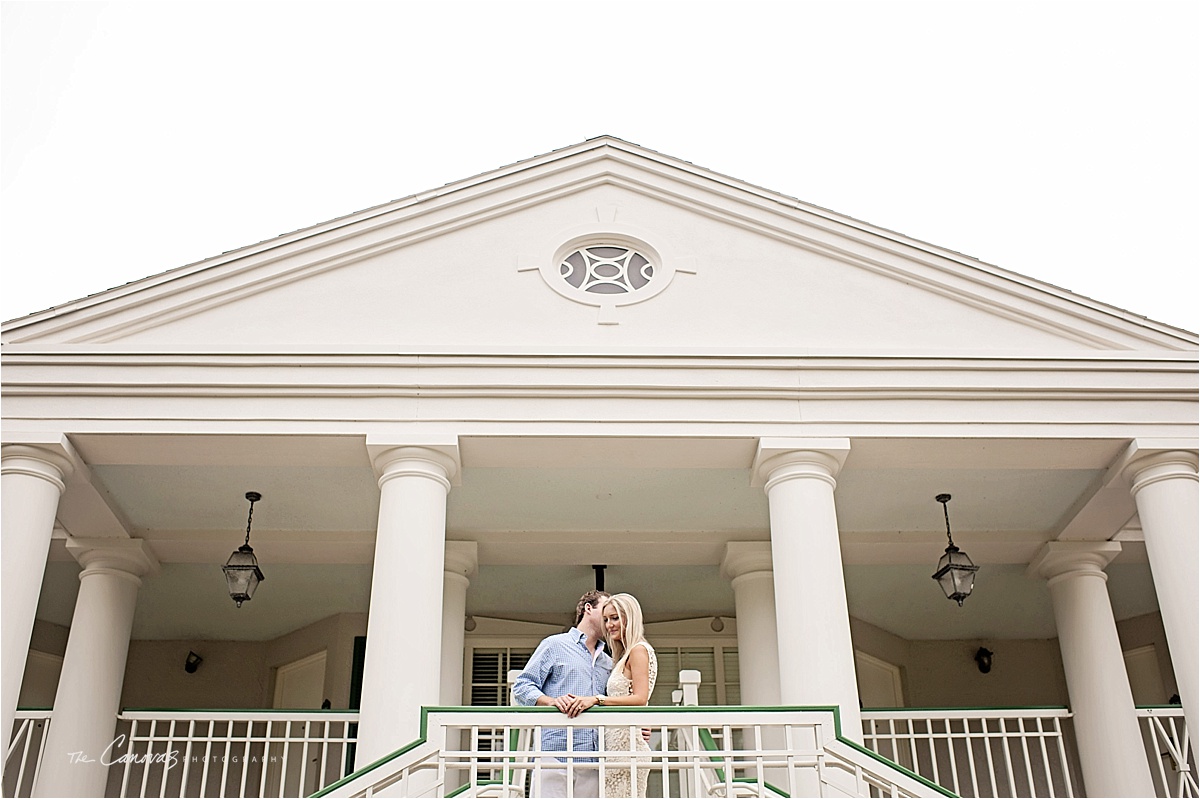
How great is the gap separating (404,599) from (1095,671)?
655 cm

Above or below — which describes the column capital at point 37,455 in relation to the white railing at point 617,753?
above

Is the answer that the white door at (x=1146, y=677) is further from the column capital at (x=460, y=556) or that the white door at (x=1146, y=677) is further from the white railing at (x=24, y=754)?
the white railing at (x=24, y=754)

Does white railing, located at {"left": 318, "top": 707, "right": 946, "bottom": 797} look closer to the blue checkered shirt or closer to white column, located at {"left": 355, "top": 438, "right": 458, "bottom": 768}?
the blue checkered shirt

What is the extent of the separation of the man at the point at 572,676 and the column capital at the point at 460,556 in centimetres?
439

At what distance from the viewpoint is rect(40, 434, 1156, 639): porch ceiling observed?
987 centimetres

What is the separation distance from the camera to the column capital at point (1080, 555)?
38.4ft

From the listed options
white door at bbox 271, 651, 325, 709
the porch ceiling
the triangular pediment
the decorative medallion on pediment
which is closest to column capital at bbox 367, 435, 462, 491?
the porch ceiling

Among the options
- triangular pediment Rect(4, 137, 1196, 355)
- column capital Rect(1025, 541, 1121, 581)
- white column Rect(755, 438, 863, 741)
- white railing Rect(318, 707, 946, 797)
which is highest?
Answer: triangular pediment Rect(4, 137, 1196, 355)

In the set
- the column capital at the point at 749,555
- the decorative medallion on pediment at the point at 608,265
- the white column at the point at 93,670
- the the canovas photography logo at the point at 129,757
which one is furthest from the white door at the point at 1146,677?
the white column at the point at 93,670

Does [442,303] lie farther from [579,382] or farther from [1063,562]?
[1063,562]

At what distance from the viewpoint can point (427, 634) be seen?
8789 mm

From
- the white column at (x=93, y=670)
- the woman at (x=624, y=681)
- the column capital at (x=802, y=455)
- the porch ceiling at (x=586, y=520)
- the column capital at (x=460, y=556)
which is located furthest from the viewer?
the column capital at (x=460, y=556)

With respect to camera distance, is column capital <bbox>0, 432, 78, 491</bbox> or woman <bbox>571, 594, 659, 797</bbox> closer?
woman <bbox>571, 594, 659, 797</bbox>

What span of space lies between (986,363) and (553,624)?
620 cm
